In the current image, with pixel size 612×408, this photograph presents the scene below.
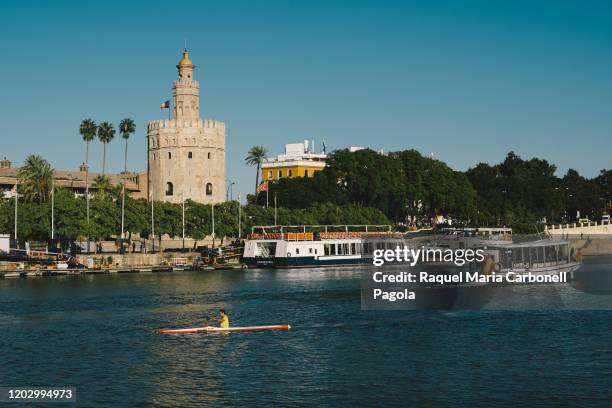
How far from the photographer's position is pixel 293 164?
17838cm

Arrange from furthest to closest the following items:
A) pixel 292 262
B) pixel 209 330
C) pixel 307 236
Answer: pixel 307 236, pixel 292 262, pixel 209 330

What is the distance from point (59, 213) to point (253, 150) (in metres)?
59.3

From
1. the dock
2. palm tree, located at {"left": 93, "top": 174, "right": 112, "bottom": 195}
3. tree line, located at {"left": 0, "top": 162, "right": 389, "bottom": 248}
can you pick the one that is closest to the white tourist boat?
the dock

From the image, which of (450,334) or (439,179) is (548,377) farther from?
(439,179)

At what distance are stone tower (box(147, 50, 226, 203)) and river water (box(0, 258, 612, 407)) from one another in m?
64.6

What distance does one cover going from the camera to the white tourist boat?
10731cm

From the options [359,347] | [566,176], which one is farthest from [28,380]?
[566,176]

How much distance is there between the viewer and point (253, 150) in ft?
526

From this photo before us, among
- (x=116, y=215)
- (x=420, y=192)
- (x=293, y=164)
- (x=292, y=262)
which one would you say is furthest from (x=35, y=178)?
(x=293, y=164)

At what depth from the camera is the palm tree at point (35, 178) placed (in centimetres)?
11269

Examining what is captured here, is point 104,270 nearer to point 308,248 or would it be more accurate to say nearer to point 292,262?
point 292,262

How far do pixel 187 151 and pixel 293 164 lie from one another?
4457 centimetres

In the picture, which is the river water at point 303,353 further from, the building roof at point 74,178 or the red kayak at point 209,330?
the building roof at point 74,178

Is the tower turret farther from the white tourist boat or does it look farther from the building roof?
the white tourist boat
